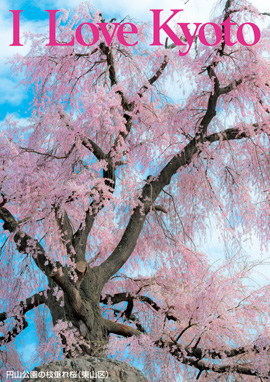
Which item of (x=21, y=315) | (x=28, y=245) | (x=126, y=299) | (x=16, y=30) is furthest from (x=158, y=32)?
(x=21, y=315)

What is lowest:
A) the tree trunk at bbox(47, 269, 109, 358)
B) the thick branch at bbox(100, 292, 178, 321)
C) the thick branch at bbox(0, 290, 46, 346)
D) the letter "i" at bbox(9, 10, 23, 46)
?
the tree trunk at bbox(47, 269, 109, 358)

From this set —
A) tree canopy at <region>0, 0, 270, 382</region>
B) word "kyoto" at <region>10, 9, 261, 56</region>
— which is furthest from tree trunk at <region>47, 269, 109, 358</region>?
word "kyoto" at <region>10, 9, 261, 56</region>

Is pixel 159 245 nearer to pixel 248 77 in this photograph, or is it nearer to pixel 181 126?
pixel 181 126

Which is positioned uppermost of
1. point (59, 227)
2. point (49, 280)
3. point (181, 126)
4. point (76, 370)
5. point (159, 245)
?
point (181, 126)

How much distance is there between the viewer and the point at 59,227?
5184 millimetres

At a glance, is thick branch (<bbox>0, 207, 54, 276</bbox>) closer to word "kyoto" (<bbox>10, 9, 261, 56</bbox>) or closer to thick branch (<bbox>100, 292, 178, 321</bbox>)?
thick branch (<bbox>100, 292, 178, 321</bbox>)

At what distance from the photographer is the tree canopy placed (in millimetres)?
5148

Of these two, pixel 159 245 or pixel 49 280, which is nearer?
pixel 49 280

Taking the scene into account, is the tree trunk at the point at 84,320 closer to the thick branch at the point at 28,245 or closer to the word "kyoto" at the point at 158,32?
the thick branch at the point at 28,245

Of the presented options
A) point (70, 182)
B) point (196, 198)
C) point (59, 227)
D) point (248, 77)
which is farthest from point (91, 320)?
point (248, 77)

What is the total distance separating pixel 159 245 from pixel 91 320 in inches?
73.7

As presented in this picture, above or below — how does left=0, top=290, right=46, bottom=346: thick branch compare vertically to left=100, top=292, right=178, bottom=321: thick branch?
below

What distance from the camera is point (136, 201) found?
5961mm

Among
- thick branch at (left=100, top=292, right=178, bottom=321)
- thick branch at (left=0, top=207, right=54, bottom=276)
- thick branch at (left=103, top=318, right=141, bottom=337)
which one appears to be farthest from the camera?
thick branch at (left=100, top=292, right=178, bottom=321)
